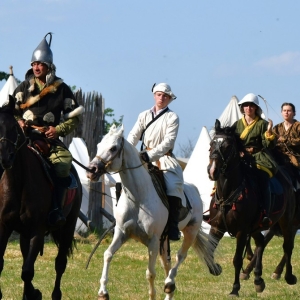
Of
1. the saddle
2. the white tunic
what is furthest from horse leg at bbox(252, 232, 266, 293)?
the saddle

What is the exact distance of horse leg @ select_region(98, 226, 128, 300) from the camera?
991cm

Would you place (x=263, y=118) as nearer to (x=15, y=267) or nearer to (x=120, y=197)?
(x=120, y=197)

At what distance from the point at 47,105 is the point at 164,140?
1453mm

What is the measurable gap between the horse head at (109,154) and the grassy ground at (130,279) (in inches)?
76.1

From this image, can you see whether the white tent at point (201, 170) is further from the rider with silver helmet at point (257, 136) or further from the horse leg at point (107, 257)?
the horse leg at point (107, 257)

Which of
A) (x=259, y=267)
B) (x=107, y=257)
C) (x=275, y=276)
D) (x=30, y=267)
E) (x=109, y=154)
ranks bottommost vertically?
(x=275, y=276)

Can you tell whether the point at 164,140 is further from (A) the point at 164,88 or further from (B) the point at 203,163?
Result: (B) the point at 203,163

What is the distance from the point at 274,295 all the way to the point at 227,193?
5.01 ft

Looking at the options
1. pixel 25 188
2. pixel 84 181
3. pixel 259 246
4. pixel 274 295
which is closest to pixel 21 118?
pixel 25 188

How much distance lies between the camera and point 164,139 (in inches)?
433

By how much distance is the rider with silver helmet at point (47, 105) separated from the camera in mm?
10391

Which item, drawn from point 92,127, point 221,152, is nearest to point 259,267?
point 221,152

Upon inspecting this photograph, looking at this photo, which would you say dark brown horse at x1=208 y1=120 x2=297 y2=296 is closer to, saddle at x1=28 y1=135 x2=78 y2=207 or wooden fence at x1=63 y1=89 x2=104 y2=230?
saddle at x1=28 y1=135 x2=78 y2=207

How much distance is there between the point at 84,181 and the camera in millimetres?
23984
